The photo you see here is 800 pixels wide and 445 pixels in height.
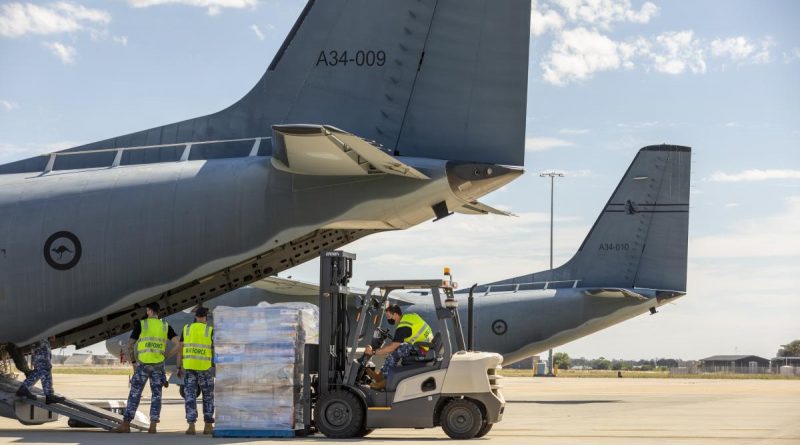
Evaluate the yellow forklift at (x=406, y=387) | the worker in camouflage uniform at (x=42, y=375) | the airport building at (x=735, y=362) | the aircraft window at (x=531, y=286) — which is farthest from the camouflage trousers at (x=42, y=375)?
the airport building at (x=735, y=362)

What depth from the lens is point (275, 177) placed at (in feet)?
53.5

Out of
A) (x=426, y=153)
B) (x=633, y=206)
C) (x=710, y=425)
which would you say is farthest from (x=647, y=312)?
(x=426, y=153)

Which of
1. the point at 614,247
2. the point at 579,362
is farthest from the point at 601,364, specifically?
the point at 614,247

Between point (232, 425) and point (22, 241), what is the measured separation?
4911 millimetres

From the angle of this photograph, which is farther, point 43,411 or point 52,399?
point 52,399

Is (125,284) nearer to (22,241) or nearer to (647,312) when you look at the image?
(22,241)

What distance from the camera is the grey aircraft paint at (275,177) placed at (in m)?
16.2

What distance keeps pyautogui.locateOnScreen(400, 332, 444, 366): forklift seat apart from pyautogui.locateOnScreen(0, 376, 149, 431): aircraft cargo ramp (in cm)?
473

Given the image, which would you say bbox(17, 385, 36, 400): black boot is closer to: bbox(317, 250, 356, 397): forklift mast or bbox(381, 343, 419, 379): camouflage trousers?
bbox(317, 250, 356, 397): forklift mast

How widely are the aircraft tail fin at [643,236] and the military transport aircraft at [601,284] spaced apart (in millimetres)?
33

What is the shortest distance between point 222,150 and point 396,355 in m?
4.90

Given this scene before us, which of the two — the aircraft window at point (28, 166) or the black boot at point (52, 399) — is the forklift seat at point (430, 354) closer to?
the black boot at point (52, 399)

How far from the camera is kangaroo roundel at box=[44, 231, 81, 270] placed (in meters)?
16.8

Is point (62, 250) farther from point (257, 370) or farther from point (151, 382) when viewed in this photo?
point (257, 370)
